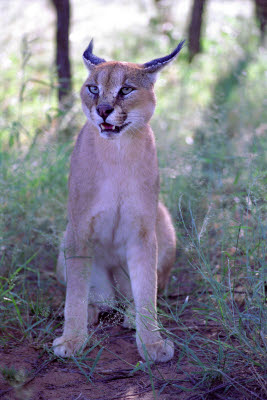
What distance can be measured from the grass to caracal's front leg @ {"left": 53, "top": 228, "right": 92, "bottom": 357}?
0.12m

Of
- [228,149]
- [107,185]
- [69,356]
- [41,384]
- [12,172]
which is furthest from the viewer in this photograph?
[228,149]

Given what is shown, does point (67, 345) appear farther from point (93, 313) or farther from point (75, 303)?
point (93, 313)

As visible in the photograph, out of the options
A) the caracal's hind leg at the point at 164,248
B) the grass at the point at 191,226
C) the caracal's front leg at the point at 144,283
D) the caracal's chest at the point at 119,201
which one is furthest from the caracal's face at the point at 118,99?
the caracal's hind leg at the point at 164,248

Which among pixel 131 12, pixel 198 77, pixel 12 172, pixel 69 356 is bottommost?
pixel 69 356

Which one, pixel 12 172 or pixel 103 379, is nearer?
pixel 103 379

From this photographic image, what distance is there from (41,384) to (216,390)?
90cm

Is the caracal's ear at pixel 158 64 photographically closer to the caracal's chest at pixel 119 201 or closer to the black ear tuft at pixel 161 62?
the black ear tuft at pixel 161 62

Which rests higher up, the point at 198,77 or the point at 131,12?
the point at 131,12

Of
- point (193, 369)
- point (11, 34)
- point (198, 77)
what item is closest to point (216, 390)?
point (193, 369)

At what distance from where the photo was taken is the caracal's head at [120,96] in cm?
324

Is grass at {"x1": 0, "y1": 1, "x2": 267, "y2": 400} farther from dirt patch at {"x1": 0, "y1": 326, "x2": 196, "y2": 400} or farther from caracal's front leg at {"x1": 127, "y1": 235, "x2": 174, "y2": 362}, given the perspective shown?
caracal's front leg at {"x1": 127, "y1": 235, "x2": 174, "y2": 362}

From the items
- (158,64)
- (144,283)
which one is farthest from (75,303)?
(158,64)

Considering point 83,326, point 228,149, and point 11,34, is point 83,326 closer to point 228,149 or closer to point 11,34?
point 228,149

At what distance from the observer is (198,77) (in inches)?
363
